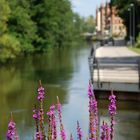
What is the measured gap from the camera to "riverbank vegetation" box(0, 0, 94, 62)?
2355 inches

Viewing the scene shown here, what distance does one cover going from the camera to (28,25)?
7375cm

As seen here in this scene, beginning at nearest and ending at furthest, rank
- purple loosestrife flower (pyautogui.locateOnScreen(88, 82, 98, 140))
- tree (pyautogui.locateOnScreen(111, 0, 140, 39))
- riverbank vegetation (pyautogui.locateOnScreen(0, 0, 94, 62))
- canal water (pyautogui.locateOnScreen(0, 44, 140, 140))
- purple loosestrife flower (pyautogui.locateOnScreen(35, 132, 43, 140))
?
purple loosestrife flower (pyautogui.locateOnScreen(88, 82, 98, 140))
purple loosestrife flower (pyautogui.locateOnScreen(35, 132, 43, 140))
canal water (pyautogui.locateOnScreen(0, 44, 140, 140))
riverbank vegetation (pyautogui.locateOnScreen(0, 0, 94, 62))
tree (pyautogui.locateOnScreen(111, 0, 140, 39))

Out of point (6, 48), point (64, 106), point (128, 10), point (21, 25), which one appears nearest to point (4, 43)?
point (6, 48)

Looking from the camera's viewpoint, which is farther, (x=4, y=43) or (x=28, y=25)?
(x=28, y=25)

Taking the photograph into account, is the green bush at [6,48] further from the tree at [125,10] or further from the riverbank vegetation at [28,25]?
the tree at [125,10]

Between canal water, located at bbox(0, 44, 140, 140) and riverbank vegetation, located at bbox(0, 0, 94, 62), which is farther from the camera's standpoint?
riverbank vegetation, located at bbox(0, 0, 94, 62)

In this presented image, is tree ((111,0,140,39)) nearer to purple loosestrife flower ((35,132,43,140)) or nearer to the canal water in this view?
the canal water

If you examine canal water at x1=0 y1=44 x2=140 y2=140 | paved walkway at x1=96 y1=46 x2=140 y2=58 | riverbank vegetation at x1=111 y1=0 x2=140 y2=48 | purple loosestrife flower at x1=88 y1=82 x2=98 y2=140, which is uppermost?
purple loosestrife flower at x1=88 y1=82 x2=98 y2=140

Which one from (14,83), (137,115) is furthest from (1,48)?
(137,115)

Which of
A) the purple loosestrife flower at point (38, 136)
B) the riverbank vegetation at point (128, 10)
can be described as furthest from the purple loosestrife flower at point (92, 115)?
the riverbank vegetation at point (128, 10)

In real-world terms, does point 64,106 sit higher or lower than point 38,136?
lower

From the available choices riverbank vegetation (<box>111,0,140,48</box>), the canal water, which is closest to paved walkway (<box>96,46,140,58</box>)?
the canal water

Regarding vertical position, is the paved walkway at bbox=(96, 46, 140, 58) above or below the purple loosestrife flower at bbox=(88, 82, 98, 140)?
below

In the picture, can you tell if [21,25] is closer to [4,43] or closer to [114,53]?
[4,43]
